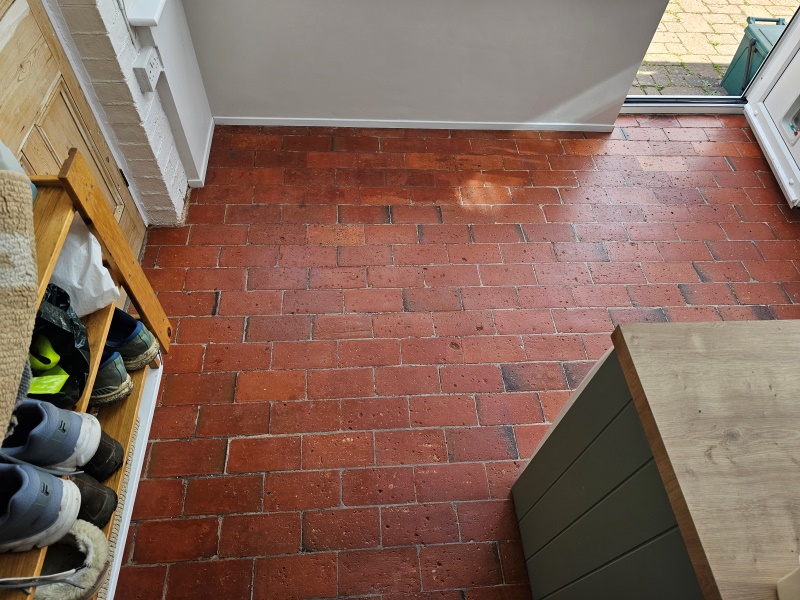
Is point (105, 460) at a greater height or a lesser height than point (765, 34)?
lesser

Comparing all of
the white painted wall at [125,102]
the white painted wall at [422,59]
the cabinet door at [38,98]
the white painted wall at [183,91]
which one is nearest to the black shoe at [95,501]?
the cabinet door at [38,98]

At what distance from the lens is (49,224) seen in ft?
3.96

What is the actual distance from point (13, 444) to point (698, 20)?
13.2 feet

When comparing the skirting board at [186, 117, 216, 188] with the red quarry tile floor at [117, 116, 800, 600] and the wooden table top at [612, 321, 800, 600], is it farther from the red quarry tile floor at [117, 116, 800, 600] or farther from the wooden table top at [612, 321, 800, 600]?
the wooden table top at [612, 321, 800, 600]

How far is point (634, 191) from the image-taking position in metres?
2.90

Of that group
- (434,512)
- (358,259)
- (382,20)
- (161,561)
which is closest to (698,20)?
(382,20)

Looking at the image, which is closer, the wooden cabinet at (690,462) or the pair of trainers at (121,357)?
the wooden cabinet at (690,462)

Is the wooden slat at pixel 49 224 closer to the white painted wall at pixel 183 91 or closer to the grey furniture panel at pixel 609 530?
the white painted wall at pixel 183 91

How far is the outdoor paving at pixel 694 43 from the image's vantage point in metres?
3.36

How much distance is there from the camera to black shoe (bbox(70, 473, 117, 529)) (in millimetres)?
1343

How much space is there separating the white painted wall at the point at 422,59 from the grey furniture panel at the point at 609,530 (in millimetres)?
2267

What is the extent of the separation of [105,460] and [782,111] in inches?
140

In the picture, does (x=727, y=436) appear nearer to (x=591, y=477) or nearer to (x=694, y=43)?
(x=591, y=477)

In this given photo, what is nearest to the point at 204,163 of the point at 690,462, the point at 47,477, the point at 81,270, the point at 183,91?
the point at 183,91
